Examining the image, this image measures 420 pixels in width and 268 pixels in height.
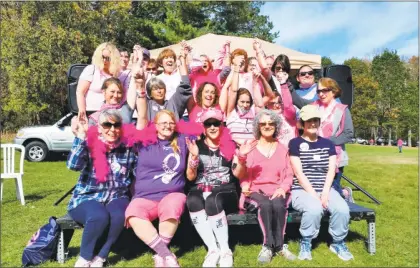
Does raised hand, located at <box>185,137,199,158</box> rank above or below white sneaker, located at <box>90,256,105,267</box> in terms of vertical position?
above

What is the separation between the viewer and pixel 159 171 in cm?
351

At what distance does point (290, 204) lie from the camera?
3.72 meters

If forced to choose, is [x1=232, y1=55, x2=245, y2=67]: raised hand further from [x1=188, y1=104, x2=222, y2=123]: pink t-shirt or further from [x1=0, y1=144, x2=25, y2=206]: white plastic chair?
[x1=0, y1=144, x2=25, y2=206]: white plastic chair

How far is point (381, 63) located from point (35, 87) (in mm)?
40217

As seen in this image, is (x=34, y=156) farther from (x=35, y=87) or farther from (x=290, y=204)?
(x=290, y=204)

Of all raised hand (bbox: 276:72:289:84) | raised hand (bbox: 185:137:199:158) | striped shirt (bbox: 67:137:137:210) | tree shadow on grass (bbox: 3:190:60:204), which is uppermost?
raised hand (bbox: 276:72:289:84)

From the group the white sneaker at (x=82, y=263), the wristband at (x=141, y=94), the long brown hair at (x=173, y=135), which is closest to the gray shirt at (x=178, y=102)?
the wristband at (x=141, y=94)

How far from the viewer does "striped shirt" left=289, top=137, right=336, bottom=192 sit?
12.2ft

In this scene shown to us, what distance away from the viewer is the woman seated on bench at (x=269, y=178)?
3453mm

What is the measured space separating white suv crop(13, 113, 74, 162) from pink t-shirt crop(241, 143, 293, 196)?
8367 mm

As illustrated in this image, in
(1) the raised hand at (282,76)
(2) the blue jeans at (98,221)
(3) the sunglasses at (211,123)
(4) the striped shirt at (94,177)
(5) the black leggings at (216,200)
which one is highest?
(1) the raised hand at (282,76)

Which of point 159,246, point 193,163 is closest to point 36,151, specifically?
Result: point 193,163

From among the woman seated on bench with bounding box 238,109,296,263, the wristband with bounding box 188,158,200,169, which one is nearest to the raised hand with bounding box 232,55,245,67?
the woman seated on bench with bounding box 238,109,296,263

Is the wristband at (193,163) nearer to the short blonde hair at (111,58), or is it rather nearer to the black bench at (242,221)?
the black bench at (242,221)
